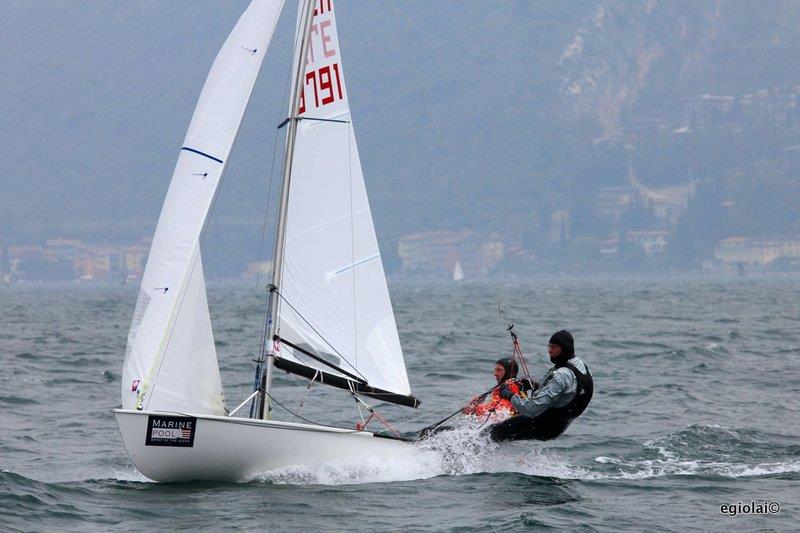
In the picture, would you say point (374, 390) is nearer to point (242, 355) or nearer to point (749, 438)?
point (749, 438)

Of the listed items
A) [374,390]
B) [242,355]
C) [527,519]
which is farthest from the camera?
[242,355]

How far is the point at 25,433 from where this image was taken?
1426cm

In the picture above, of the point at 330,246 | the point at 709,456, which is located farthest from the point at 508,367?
the point at 709,456

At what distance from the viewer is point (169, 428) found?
407 inches

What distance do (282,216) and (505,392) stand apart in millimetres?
2428

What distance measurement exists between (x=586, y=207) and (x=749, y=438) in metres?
187

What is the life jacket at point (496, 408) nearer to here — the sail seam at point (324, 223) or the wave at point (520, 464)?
the wave at point (520, 464)

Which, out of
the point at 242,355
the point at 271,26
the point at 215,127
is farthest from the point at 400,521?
the point at 242,355

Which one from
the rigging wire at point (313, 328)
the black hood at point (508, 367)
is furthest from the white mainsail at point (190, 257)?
the black hood at point (508, 367)

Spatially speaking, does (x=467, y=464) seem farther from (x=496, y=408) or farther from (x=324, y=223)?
(x=324, y=223)

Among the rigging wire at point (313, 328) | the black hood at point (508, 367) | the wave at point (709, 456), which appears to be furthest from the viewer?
the wave at point (709, 456)

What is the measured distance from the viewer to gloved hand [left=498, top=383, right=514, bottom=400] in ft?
36.5

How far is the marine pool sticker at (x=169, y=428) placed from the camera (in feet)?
33.8

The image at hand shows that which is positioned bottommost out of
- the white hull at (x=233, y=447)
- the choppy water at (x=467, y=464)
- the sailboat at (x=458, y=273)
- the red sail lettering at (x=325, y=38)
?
the sailboat at (x=458, y=273)
